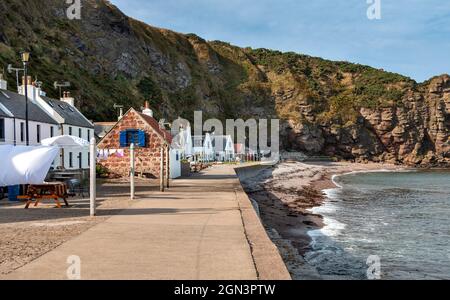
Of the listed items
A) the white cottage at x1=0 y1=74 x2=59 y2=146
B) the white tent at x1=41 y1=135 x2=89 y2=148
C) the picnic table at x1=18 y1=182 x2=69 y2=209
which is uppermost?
the white cottage at x1=0 y1=74 x2=59 y2=146

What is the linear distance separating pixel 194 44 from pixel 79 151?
12087cm

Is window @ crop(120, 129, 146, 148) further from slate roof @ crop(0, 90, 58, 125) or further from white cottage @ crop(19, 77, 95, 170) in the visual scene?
slate roof @ crop(0, 90, 58, 125)

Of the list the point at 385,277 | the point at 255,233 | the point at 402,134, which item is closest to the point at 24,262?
the point at 255,233

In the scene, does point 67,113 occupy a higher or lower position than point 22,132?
higher

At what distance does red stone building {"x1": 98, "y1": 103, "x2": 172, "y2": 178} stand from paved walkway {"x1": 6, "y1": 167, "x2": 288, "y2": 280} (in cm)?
1865

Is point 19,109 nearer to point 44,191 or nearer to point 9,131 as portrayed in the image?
point 9,131

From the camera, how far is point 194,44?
153625 millimetres

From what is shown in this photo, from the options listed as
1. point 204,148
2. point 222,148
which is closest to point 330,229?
point 204,148

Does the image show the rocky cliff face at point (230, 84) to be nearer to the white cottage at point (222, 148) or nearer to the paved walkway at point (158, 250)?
the white cottage at point (222, 148)

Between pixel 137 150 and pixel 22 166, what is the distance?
1703 cm

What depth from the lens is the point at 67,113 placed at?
40.1 metres

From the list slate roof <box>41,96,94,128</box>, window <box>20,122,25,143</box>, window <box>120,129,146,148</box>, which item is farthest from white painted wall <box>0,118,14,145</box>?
slate roof <box>41,96,94,128</box>

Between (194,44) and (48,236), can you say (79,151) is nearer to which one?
(48,236)

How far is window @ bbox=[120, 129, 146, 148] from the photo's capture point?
3253cm
